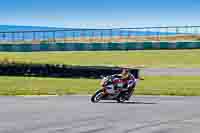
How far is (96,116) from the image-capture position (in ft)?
48.5

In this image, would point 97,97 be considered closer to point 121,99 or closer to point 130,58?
point 121,99

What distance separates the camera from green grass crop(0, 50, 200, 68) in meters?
47.9

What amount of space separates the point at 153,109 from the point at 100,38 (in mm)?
52716

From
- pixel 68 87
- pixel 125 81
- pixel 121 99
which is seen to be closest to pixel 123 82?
pixel 125 81

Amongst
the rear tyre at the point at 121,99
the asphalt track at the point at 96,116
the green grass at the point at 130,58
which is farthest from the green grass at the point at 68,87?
the green grass at the point at 130,58

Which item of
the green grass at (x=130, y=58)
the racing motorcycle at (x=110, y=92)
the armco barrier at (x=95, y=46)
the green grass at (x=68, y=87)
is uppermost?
the armco barrier at (x=95, y=46)

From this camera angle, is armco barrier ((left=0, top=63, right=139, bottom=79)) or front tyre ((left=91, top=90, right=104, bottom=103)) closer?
front tyre ((left=91, top=90, right=104, bottom=103))

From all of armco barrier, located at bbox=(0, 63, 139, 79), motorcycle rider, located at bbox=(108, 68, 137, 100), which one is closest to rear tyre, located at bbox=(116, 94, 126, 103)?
motorcycle rider, located at bbox=(108, 68, 137, 100)

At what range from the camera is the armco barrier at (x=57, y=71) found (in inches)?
1241

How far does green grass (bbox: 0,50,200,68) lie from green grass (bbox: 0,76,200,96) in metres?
15.3

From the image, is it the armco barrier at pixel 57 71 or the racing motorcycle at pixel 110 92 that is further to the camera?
the armco barrier at pixel 57 71

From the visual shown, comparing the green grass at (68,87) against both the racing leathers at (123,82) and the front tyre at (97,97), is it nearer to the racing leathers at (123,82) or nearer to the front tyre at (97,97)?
the front tyre at (97,97)

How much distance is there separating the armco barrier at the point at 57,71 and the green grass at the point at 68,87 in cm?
69

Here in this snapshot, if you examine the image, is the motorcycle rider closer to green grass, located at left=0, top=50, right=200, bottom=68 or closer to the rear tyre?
the rear tyre
